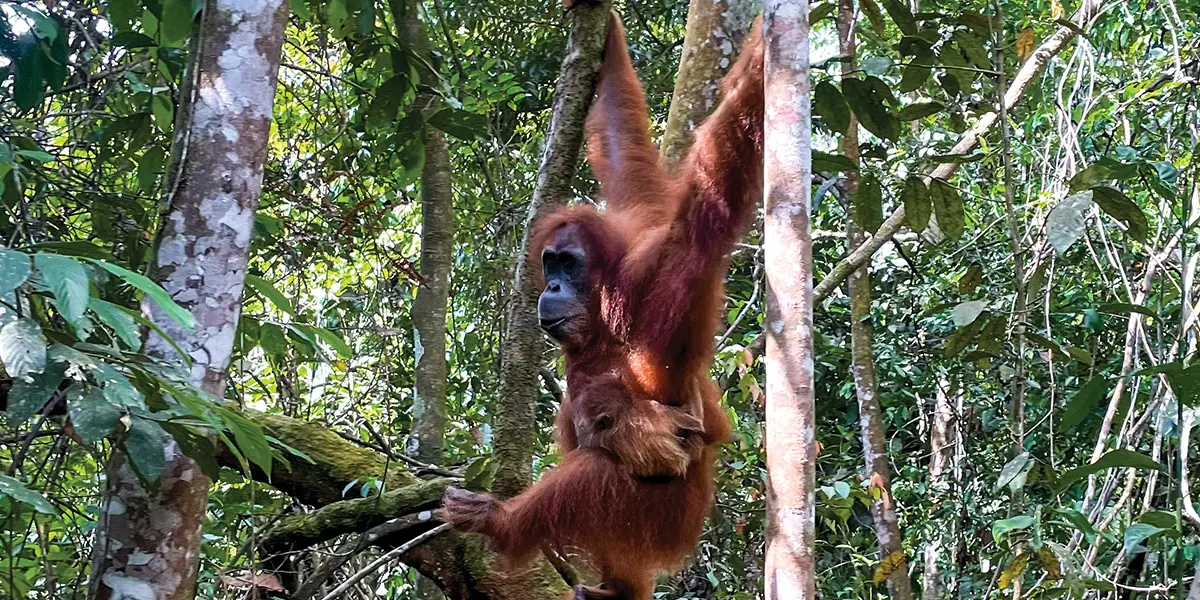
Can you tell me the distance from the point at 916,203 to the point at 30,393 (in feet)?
8.19

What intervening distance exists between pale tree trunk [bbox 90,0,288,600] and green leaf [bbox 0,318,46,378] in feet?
2.42

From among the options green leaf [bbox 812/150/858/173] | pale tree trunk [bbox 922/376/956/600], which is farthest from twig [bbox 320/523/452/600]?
pale tree trunk [bbox 922/376/956/600]

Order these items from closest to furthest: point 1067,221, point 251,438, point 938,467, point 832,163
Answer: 1. point 251,438
2. point 1067,221
3. point 832,163
4. point 938,467

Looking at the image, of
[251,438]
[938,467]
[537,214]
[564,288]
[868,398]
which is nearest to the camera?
[251,438]

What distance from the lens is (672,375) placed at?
11.5 ft

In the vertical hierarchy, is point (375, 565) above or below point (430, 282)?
below

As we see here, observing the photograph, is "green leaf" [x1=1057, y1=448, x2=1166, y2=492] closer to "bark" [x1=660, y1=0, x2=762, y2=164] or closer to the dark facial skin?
"bark" [x1=660, y1=0, x2=762, y2=164]

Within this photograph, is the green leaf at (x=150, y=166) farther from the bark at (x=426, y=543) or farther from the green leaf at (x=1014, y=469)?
the green leaf at (x=1014, y=469)

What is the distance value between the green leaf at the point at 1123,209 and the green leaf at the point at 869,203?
64 cm

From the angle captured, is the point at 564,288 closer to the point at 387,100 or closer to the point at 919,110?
the point at 387,100

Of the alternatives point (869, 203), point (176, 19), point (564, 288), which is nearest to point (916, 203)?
point (869, 203)

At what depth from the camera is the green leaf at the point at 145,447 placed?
203 cm

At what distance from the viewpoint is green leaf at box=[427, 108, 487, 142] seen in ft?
13.5

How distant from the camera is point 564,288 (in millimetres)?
3666
